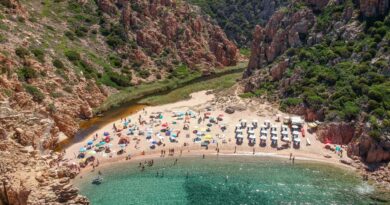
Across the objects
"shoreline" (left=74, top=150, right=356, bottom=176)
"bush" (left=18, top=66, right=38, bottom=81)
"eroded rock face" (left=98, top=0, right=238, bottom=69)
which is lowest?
"shoreline" (left=74, top=150, right=356, bottom=176)

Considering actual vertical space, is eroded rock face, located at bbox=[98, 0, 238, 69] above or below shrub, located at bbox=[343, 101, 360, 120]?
above

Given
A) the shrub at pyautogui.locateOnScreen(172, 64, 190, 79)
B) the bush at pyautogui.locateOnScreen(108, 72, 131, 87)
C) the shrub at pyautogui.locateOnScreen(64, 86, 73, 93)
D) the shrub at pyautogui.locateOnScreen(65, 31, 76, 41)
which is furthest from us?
the shrub at pyautogui.locateOnScreen(172, 64, 190, 79)

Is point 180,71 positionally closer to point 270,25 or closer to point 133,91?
point 133,91

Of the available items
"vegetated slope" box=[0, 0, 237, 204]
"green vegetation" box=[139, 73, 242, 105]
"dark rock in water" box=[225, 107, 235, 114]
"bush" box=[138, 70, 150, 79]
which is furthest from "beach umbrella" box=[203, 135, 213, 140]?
"bush" box=[138, 70, 150, 79]

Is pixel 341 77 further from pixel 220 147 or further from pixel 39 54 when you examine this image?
pixel 39 54

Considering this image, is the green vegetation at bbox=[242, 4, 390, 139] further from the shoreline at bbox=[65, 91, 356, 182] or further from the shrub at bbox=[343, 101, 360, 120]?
the shoreline at bbox=[65, 91, 356, 182]

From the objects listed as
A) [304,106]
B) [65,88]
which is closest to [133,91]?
[65,88]

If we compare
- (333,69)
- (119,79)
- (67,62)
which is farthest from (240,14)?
(333,69)

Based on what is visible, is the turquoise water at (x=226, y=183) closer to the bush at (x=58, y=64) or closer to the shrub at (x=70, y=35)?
the bush at (x=58, y=64)
